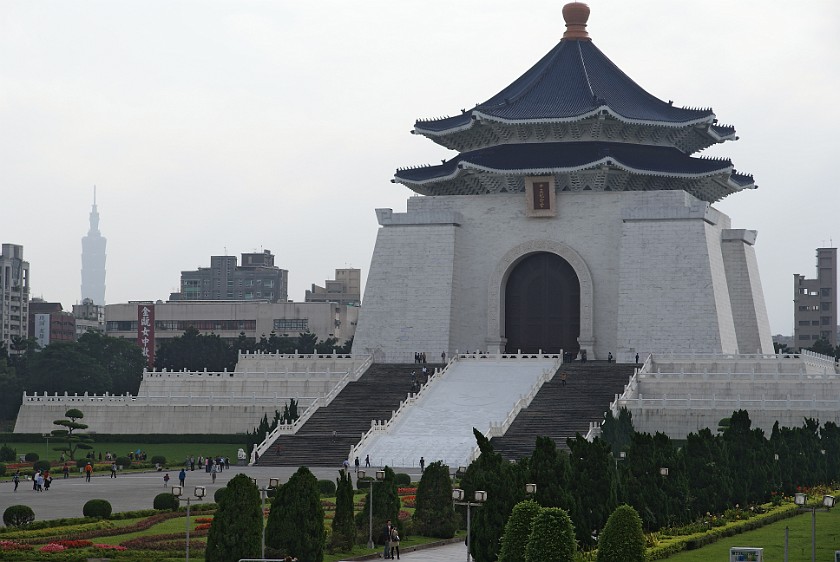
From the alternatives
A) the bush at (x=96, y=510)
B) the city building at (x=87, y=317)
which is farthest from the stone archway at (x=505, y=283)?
the city building at (x=87, y=317)

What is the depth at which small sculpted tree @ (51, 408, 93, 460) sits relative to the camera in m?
48.6

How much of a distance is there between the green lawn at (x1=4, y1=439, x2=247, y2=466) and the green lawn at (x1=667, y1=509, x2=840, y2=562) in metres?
22.9

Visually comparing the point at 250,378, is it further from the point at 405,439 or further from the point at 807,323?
the point at 807,323

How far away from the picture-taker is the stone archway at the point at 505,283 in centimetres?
5666

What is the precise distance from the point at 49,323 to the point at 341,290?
24.5 metres

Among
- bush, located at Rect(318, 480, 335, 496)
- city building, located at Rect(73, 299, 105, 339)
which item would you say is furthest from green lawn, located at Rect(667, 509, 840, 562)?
city building, located at Rect(73, 299, 105, 339)

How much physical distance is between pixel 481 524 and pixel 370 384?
28.7 meters

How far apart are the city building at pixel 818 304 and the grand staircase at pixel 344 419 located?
54.4m

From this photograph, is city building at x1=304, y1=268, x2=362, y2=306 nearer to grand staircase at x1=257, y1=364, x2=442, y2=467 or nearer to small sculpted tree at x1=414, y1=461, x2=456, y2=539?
grand staircase at x1=257, y1=364, x2=442, y2=467

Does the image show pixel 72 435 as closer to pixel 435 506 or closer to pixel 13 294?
pixel 435 506

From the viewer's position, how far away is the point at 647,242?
2212 inches

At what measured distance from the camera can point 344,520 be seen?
85.8ft

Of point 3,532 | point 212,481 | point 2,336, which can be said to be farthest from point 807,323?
point 3,532

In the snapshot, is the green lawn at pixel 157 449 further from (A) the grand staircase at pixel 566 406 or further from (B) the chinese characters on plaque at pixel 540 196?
(B) the chinese characters on plaque at pixel 540 196
